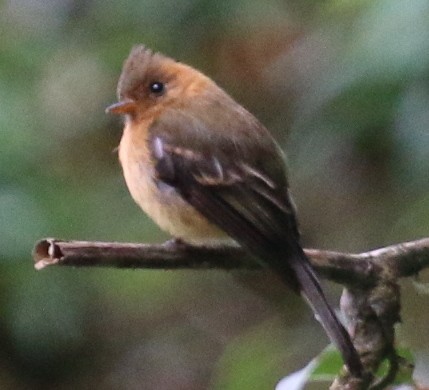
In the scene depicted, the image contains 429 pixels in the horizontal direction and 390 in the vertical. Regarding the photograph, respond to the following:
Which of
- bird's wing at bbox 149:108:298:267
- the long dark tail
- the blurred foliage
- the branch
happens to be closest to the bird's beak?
bird's wing at bbox 149:108:298:267

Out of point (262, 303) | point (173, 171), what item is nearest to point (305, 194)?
point (262, 303)

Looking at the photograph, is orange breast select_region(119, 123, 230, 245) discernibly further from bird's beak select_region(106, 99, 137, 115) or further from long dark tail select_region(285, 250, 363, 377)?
long dark tail select_region(285, 250, 363, 377)

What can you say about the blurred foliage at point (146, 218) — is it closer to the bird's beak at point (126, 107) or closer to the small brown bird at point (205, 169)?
the small brown bird at point (205, 169)

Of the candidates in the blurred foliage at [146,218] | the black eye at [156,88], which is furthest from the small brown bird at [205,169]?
the blurred foliage at [146,218]

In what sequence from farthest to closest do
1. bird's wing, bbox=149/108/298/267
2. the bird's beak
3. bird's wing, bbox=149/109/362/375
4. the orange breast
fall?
the bird's beak, the orange breast, bird's wing, bbox=149/108/298/267, bird's wing, bbox=149/109/362/375

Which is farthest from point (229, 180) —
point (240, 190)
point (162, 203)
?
point (162, 203)

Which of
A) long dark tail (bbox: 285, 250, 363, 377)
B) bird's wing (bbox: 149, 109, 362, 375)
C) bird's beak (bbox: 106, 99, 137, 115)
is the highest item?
bird's beak (bbox: 106, 99, 137, 115)

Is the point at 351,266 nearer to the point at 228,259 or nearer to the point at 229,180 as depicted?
the point at 228,259

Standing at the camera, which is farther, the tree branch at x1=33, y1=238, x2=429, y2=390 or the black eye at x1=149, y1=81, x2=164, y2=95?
the black eye at x1=149, y1=81, x2=164, y2=95
